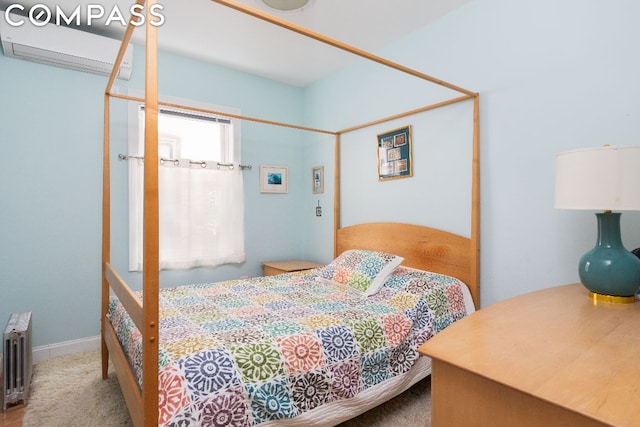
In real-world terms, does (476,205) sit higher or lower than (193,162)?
lower

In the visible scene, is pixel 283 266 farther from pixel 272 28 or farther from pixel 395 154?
pixel 272 28

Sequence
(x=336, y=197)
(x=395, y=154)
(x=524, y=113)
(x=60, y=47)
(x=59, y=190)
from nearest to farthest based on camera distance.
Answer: (x=524, y=113), (x=60, y=47), (x=59, y=190), (x=395, y=154), (x=336, y=197)

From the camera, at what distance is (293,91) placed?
375 cm

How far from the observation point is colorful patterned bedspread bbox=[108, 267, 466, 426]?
1164mm

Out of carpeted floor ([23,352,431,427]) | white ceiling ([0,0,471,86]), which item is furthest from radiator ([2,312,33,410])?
white ceiling ([0,0,471,86])

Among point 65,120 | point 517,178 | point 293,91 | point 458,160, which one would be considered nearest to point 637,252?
point 517,178

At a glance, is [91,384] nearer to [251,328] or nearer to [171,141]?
[251,328]

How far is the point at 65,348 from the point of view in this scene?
8.39 ft

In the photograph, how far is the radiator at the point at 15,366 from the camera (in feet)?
6.12

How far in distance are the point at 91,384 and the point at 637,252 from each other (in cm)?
306

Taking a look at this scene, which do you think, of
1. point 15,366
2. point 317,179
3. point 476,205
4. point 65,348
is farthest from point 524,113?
point 65,348

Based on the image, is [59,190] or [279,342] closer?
[279,342]

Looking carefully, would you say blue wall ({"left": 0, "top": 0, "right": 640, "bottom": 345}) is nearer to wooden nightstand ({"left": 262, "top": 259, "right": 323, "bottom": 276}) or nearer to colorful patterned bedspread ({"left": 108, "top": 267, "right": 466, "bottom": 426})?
wooden nightstand ({"left": 262, "top": 259, "right": 323, "bottom": 276})

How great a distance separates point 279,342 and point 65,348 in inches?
85.6
